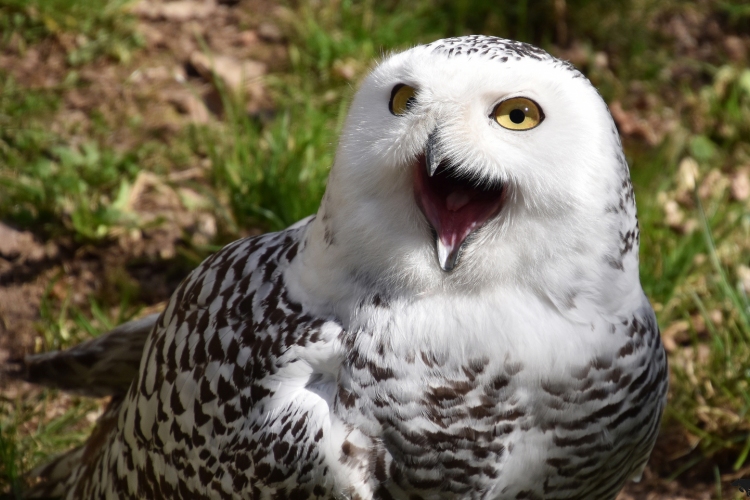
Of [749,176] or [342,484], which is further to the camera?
[749,176]

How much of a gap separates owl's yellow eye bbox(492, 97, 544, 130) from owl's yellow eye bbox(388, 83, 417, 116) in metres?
0.18

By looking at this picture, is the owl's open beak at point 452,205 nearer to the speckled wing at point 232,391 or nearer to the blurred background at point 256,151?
the speckled wing at point 232,391

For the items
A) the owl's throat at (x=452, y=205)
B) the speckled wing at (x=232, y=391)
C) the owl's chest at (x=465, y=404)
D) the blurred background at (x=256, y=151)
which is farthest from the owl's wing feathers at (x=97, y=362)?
the owl's throat at (x=452, y=205)

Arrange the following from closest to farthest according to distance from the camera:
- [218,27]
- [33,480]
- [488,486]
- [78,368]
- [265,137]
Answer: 1. [488,486]
2. [78,368]
3. [33,480]
4. [265,137]
5. [218,27]

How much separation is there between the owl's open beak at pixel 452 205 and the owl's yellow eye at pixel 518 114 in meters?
0.13

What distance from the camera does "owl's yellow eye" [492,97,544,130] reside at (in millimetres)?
1646

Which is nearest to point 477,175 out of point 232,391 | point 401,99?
point 401,99

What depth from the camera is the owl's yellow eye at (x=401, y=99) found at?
171 cm

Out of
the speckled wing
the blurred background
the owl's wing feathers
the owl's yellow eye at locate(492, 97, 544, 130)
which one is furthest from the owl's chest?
the blurred background

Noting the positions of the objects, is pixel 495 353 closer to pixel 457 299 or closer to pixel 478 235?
pixel 457 299

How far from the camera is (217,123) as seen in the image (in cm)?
411

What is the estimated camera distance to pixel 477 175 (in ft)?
5.46

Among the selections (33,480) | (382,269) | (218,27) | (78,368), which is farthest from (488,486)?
(218,27)

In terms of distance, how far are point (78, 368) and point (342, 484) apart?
45.6 inches
